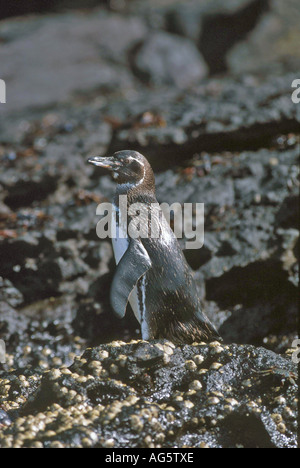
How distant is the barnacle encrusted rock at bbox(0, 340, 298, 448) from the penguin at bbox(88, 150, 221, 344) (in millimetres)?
212

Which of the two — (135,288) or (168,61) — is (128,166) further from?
(168,61)

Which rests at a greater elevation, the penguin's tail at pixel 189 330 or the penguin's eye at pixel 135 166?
the penguin's eye at pixel 135 166

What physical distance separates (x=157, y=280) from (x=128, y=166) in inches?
32.4

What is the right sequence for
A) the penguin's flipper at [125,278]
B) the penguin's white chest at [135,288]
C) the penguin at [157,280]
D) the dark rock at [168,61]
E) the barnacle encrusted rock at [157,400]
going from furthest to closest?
the dark rock at [168,61] → the penguin's white chest at [135,288] → the penguin at [157,280] → the penguin's flipper at [125,278] → the barnacle encrusted rock at [157,400]

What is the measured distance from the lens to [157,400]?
3.22 meters

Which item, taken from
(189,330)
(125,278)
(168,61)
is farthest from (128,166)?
(168,61)

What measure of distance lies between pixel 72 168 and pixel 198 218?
1792 millimetres

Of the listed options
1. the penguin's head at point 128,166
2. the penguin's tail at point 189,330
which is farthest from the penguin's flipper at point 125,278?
the penguin's head at point 128,166

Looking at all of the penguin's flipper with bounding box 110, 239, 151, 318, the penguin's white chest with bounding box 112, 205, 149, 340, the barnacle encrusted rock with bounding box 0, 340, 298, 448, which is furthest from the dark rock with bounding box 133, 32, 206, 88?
the barnacle encrusted rock with bounding box 0, 340, 298, 448

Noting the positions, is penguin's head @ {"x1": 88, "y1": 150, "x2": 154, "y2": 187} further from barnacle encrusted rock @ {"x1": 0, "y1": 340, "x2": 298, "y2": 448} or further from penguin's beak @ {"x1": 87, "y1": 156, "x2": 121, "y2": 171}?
barnacle encrusted rock @ {"x1": 0, "y1": 340, "x2": 298, "y2": 448}

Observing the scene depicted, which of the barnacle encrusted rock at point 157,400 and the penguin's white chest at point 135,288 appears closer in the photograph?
the barnacle encrusted rock at point 157,400

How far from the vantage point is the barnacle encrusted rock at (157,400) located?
9.60 ft

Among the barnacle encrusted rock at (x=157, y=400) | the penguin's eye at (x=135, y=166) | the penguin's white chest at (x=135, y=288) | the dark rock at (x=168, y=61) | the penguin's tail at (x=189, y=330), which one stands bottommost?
the barnacle encrusted rock at (x=157, y=400)

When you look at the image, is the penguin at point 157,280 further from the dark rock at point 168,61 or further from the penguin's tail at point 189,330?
the dark rock at point 168,61
